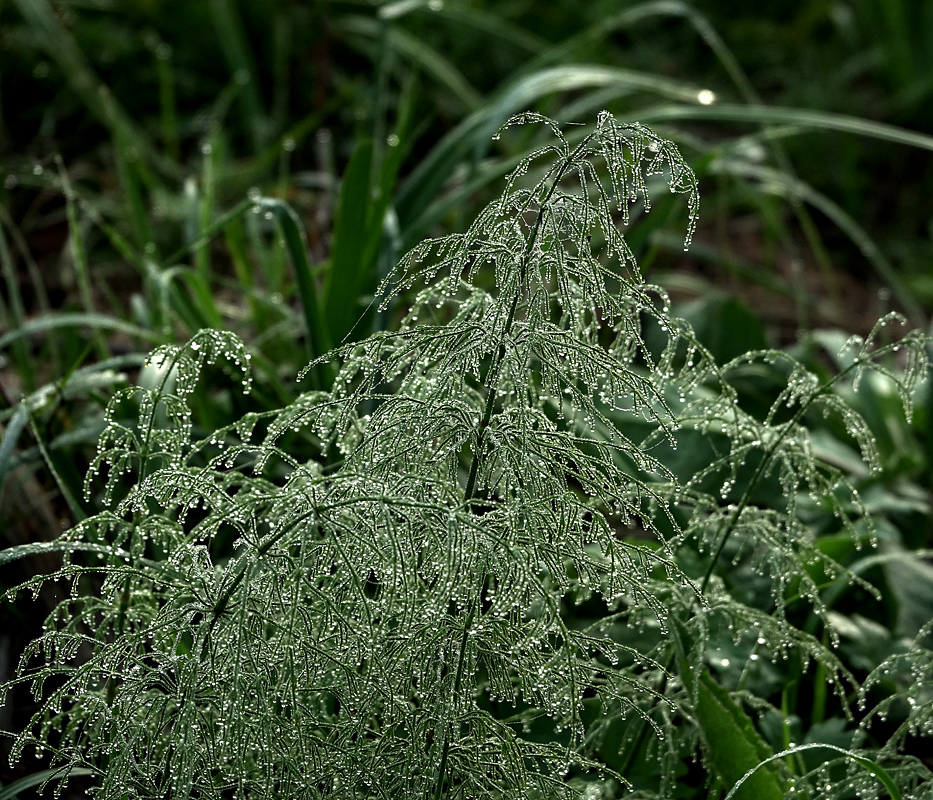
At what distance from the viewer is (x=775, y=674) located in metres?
1.82

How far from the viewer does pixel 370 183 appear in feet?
7.82

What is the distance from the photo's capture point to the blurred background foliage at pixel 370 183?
217cm

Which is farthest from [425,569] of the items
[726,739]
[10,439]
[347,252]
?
[347,252]

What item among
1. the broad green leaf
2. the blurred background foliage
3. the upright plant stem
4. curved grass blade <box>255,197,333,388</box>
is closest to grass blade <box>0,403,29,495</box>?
the blurred background foliage

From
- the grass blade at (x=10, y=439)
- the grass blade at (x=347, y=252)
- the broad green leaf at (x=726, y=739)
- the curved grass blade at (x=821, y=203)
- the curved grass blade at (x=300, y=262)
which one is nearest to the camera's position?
the broad green leaf at (x=726, y=739)

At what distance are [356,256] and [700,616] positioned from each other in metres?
1.23

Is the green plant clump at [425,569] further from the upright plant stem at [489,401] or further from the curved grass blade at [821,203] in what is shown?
the curved grass blade at [821,203]

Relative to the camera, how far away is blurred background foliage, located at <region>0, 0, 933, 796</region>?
2166 mm

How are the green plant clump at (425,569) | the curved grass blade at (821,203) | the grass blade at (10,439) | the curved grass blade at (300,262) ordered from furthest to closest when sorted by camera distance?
the curved grass blade at (821,203), the curved grass blade at (300,262), the grass blade at (10,439), the green plant clump at (425,569)

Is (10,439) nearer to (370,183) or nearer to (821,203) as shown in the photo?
(370,183)

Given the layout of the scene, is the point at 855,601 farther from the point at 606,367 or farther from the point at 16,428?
the point at 16,428

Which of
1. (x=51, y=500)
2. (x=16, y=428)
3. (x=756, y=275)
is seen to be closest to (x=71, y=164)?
(x=51, y=500)

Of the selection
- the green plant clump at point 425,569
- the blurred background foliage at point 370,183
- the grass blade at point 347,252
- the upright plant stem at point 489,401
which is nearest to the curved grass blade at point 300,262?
the blurred background foliage at point 370,183

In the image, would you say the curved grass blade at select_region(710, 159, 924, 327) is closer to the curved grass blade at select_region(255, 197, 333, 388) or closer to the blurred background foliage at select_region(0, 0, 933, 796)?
the blurred background foliage at select_region(0, 0, 933, 796)
